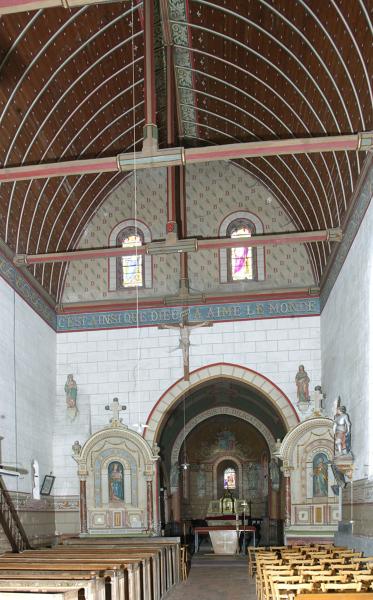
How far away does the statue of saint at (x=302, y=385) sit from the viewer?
947 inches

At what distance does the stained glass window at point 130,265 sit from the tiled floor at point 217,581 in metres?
9.25

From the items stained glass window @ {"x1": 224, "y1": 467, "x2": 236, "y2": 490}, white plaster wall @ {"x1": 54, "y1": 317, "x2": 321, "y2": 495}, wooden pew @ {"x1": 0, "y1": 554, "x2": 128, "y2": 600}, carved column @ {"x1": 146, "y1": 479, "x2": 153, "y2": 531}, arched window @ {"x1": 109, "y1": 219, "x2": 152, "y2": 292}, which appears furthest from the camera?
stained glass window @ {"x1": 224, "y1": 467, "x2": 236, "y2": 490}

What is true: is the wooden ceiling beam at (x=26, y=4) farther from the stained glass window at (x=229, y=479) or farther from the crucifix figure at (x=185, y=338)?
the stained glass window at (x=229, y=479)

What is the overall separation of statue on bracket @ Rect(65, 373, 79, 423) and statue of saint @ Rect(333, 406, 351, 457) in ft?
32.2

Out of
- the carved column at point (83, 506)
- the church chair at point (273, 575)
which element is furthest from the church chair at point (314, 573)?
the carved column at point (83, 506)

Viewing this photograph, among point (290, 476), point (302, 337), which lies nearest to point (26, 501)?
point (290, 476)

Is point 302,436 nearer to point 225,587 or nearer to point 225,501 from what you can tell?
point 225,587

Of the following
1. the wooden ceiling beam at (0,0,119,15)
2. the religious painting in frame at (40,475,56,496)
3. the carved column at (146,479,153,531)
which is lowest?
the carved column at (146,479,153,531)

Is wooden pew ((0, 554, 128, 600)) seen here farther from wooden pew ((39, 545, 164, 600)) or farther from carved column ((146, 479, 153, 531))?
carved column ((146, 479, 153, 531))

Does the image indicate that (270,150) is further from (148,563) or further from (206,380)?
(206,380)

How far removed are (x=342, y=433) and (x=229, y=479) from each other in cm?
1865

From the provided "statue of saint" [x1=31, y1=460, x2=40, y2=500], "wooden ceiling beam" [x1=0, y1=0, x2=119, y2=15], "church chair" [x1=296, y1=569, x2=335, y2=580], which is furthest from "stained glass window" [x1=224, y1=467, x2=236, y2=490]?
"wooden ceiling beam" [x1=0, y1=0, x2=119, y2=15]

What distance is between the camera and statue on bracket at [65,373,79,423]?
2486 cm

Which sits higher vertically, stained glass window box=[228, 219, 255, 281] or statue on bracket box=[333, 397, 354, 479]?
stained glass window box=[228, 219, 255, 281]
